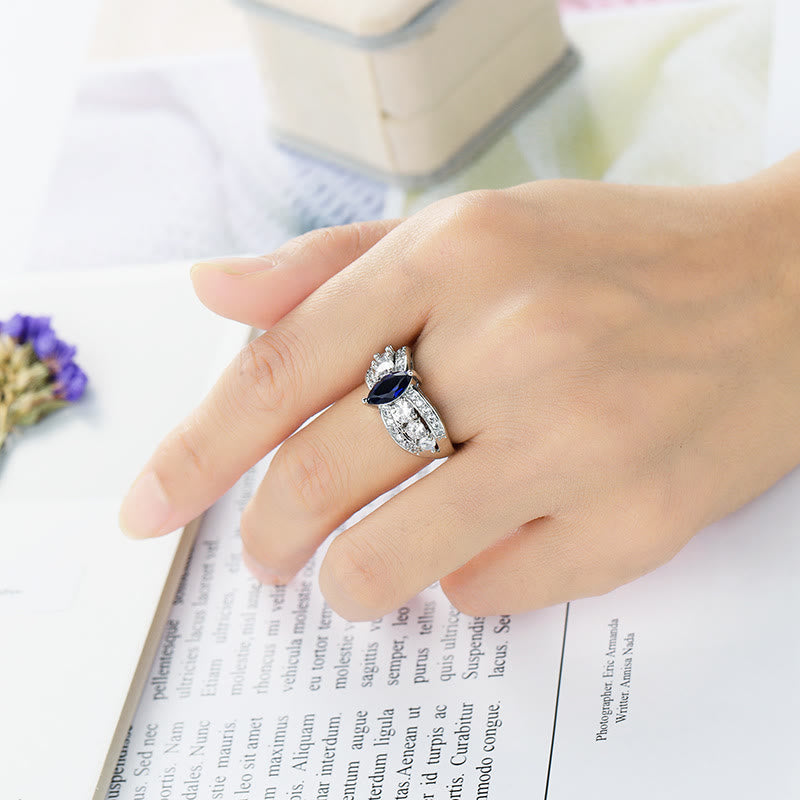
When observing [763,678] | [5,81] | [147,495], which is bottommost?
[763,678]

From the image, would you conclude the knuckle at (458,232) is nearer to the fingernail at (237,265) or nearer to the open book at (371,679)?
the fingernail at (237,265)

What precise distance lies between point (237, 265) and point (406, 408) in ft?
0.51

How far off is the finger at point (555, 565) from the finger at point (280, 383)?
0.14 m

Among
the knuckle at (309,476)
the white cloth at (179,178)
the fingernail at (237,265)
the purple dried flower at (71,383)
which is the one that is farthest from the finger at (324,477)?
the white cloth at (179,178)

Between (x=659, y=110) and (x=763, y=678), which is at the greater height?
(x=659, y=110)

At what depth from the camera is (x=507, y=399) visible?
580mm

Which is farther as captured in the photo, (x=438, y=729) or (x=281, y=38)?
(x=281, y=38)

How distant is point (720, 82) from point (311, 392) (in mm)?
538

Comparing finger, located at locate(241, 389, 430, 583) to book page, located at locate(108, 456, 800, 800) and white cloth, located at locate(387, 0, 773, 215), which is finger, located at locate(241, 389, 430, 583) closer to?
book page, located at locate(108, 456, 800, 800)

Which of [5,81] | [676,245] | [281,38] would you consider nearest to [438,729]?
[676,245]

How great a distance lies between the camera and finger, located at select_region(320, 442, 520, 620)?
579 millimetres

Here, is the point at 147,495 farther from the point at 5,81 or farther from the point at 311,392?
the point at 5,81

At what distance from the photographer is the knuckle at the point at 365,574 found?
1.93 feet

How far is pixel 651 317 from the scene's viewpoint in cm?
62
